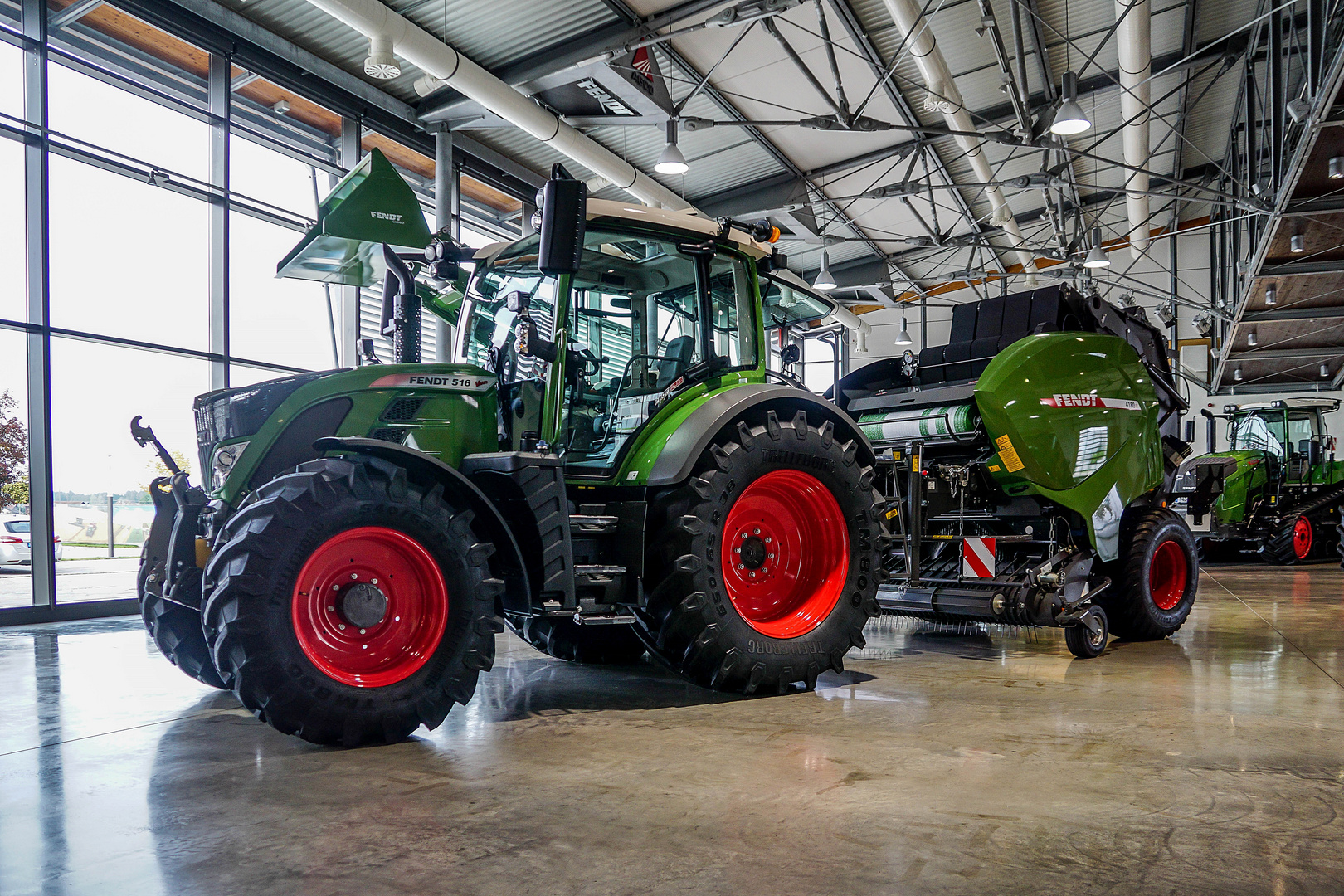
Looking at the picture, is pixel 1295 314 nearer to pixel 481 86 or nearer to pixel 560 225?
pixel 481 86

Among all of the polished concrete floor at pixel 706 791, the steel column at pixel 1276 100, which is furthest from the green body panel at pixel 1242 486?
the polished concrete floor at pixel 706 791

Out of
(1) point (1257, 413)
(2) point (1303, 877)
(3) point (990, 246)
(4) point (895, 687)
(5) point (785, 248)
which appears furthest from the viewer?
(5) point (785, 248)

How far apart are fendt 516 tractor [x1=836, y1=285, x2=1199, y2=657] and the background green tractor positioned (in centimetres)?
114

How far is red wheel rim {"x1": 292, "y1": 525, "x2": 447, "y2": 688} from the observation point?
3.66m

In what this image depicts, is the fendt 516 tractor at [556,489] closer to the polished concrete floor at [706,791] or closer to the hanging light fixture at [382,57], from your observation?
the polished concrete floor at [706,791]

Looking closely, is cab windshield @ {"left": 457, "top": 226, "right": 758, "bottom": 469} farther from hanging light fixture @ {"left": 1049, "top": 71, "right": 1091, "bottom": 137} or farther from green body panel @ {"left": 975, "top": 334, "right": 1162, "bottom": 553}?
hanging light fixture @ {"left": 1049, "top": 71, "right": 1091, "bottom": 137}

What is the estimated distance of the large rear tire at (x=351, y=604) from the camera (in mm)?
3436

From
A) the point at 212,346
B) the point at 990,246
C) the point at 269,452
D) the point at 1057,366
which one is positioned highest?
the point at 990,246

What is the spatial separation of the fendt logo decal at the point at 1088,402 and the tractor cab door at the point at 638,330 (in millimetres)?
2232

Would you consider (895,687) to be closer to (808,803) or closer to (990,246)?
(808,803)

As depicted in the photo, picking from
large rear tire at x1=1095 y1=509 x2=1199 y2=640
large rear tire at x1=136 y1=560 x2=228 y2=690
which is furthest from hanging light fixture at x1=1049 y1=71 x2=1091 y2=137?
large rear tire at x1=136 y1=560 x2=228 y2=690

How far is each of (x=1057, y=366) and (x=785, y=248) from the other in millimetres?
12633

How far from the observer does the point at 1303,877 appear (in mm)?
2418

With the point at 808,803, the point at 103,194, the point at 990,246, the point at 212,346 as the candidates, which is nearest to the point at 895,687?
the point at 808,803
